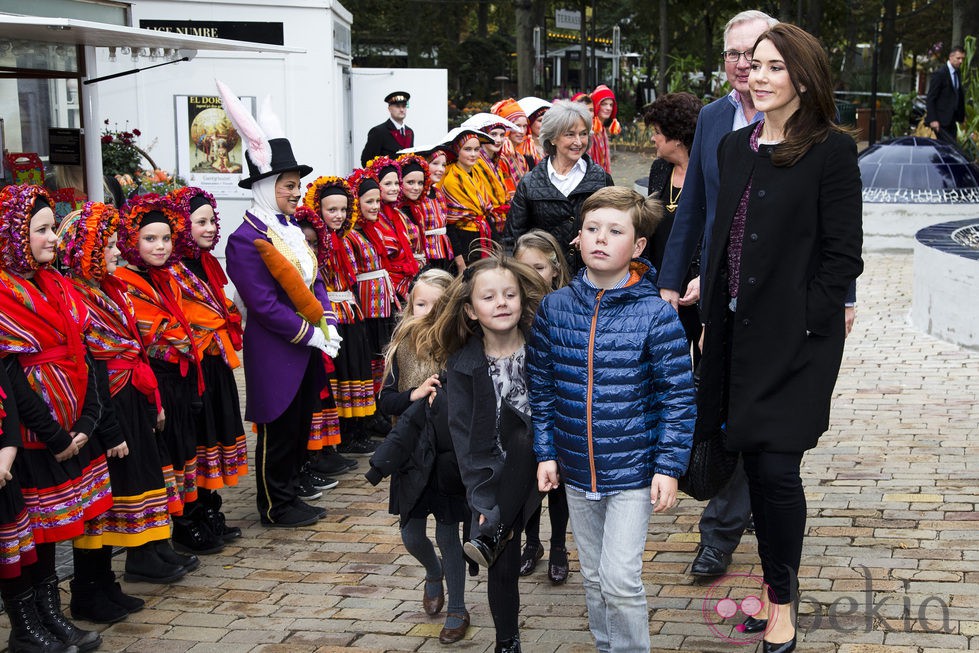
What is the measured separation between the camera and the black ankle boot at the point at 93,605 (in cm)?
495

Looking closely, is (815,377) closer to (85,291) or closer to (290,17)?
(85,291)

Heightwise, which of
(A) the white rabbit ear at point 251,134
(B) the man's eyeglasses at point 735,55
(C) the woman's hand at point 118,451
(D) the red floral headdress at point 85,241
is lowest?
(C) the woman's hand at point 118,451

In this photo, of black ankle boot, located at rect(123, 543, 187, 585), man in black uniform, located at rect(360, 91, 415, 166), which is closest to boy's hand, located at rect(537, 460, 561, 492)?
black ankle boot, located at rect(123, 543, 187, 585)

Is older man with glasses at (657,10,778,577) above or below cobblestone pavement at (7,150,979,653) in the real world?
above

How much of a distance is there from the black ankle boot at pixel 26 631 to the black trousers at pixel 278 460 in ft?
5.81

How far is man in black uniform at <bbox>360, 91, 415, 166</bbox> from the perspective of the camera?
51.4ft

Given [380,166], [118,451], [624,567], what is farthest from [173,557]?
[380,166]

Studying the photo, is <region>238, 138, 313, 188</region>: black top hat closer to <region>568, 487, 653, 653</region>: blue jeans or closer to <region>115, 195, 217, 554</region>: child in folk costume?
<region>115, 195, 217, 554</region>: child in folk costume

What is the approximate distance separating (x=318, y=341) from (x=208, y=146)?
745cm

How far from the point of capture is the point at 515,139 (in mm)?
11867

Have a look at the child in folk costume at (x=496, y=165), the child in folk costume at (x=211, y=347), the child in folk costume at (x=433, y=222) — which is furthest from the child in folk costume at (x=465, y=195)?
the child in folk costume at (x=211, y=347)

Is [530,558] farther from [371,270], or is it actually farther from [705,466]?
[371,270]

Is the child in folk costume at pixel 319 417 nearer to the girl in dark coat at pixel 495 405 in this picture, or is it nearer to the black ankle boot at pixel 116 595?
the black ankle boot at pixel 116 595

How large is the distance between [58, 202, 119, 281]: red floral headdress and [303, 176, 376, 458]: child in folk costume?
2.09 metres
